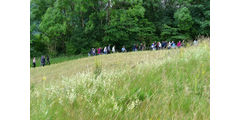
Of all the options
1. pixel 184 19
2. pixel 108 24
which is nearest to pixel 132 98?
pixel 108 24

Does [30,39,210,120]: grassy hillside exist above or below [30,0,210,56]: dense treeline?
below

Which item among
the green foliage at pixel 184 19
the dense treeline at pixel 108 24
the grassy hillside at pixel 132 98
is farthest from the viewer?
the green foliage at pixel 184 19

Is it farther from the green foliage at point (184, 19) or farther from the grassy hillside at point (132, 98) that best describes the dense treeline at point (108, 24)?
the grassy hillside at point (132, 98)

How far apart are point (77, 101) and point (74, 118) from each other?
0.90ft

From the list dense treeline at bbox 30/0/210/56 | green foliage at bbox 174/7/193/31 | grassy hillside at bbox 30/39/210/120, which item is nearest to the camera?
grassy hillside at bbox 30/39/210/120

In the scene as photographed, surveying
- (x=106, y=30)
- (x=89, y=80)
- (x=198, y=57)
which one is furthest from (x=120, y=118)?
(x=106, y=30)

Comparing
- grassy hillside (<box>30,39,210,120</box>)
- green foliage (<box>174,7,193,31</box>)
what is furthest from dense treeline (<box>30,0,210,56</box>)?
grassy hillside (<box>30,39,210,120</box>)

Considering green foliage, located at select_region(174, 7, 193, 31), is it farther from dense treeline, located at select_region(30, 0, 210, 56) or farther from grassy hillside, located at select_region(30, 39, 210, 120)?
grassy hillside, located at select_region(30, 39, 210, 120)

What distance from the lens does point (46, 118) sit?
4.75 ft

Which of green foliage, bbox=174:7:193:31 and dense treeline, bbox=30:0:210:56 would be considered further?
green foliage, bbox=174:7:193:31

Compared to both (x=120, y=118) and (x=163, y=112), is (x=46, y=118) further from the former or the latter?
(x=163, y=112)

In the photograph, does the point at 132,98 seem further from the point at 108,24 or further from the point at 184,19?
the point at 184,19

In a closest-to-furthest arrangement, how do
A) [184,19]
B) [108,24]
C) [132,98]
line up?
[132,98] → [184,19] → [108,24]

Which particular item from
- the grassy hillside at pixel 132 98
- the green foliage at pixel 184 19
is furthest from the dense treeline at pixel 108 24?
the grassy hillside at pixel 132 98
